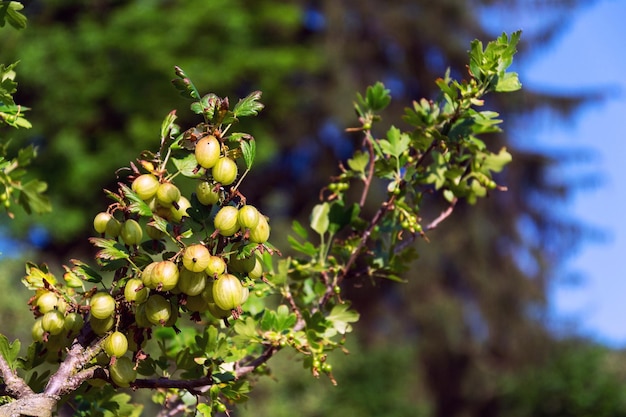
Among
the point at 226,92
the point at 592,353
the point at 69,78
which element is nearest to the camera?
the point at 592,353

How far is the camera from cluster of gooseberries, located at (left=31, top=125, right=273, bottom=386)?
903 millimetres

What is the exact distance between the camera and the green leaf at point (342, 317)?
4.08 ft

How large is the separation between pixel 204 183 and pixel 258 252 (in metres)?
0.11

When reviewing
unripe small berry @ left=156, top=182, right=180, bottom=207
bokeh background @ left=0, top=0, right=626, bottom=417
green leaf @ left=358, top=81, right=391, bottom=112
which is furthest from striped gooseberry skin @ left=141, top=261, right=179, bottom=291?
bokeh background @ left=0, top=0, right=626, bottom=417

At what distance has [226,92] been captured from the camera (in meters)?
11.8

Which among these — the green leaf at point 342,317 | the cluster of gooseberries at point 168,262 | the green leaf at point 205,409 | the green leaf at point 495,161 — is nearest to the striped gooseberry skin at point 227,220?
the cluster of gooseberries at point 168,262

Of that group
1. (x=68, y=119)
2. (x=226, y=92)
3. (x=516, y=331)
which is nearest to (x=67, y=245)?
(x=68, y=119)

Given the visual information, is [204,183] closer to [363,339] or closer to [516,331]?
[363,339]

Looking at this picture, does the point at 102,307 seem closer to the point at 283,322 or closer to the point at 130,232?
the point at 130,232

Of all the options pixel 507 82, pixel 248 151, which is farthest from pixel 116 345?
pixel 507 82

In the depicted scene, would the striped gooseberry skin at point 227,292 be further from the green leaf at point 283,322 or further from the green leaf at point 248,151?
the green leaf at point 283,322

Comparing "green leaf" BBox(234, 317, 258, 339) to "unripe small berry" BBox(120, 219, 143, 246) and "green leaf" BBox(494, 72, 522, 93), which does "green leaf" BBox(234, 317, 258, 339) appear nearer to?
"unripe small berry" BBox(120, 219, 143, 246)

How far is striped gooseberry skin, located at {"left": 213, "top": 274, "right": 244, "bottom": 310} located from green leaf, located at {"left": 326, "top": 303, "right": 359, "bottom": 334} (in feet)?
1.20

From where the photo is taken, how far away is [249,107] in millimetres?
971
